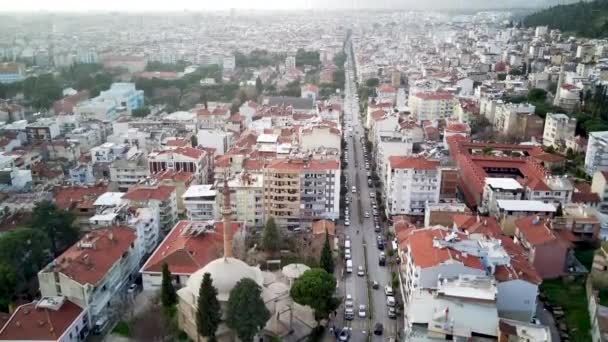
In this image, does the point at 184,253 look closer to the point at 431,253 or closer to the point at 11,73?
the point at 431,253

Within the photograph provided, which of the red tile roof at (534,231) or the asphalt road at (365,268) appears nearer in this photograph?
the asphalt road at (365,268)

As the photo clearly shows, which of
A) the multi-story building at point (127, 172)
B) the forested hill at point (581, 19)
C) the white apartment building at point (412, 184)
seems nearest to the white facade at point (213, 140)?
the multi-story building at point (127, 172)

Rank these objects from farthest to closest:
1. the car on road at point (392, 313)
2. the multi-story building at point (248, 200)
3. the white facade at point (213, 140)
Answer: the white facade at point (213, 140), the multi-story building at point (248, 200), the car on road at point (392, 313)

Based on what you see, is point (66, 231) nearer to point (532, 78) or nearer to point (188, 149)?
point (188, 149)

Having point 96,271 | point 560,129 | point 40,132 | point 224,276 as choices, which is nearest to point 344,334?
point 224,276

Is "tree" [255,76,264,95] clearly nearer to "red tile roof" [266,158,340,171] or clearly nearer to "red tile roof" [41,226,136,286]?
"red tile roof" [266,158,340,171]

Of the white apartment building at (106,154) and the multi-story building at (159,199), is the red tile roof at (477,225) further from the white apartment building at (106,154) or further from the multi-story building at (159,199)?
the white apartment building at (106,154)
